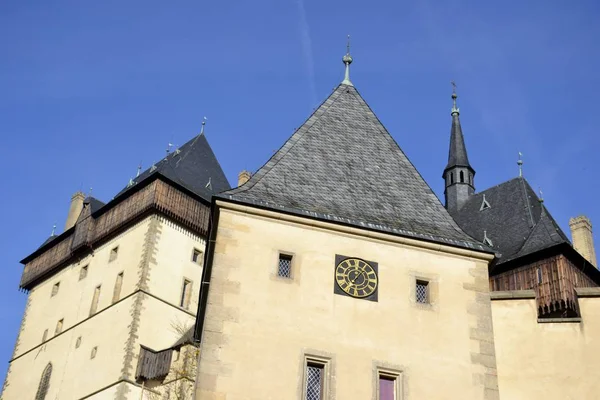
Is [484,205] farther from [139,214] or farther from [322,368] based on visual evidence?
[322,368]

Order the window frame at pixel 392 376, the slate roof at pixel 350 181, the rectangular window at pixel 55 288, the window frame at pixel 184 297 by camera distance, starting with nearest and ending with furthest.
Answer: the window frame at pixel 392 376 < the slate roof at pixel 350 181 < the window frame at pixel 184 297 < the rectangular window at pixel 55 288

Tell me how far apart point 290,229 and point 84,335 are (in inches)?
942

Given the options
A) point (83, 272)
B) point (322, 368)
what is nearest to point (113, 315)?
point (83, 272)

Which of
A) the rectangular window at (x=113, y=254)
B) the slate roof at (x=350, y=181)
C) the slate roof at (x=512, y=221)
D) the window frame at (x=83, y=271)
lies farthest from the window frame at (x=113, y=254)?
the slate roof at (x=350, y=181)

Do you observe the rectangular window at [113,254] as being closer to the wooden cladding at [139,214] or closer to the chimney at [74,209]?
the wooden cladding at [139,214]

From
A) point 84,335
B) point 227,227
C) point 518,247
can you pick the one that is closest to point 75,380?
point 84,335

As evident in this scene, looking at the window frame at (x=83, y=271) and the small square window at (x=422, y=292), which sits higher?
the window frame at (x=83, y=271)

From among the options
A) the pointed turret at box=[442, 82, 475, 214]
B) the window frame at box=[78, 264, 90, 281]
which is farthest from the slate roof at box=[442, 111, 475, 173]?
the window frame at box=[78, 264, 90, 281]

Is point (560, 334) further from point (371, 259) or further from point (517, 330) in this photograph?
point (371, 259)

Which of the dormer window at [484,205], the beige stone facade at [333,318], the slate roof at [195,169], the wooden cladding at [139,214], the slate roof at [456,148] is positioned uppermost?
the slate roof at [456,148]

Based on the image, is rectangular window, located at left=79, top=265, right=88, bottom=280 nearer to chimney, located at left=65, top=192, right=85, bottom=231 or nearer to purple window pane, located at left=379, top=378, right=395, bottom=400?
chimney, located at left=65, top=192, right=85, bottom=231

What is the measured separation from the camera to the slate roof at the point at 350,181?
17.2 meters

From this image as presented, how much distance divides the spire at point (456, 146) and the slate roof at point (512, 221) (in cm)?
410

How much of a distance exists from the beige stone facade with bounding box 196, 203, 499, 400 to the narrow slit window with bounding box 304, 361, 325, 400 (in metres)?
0.12
